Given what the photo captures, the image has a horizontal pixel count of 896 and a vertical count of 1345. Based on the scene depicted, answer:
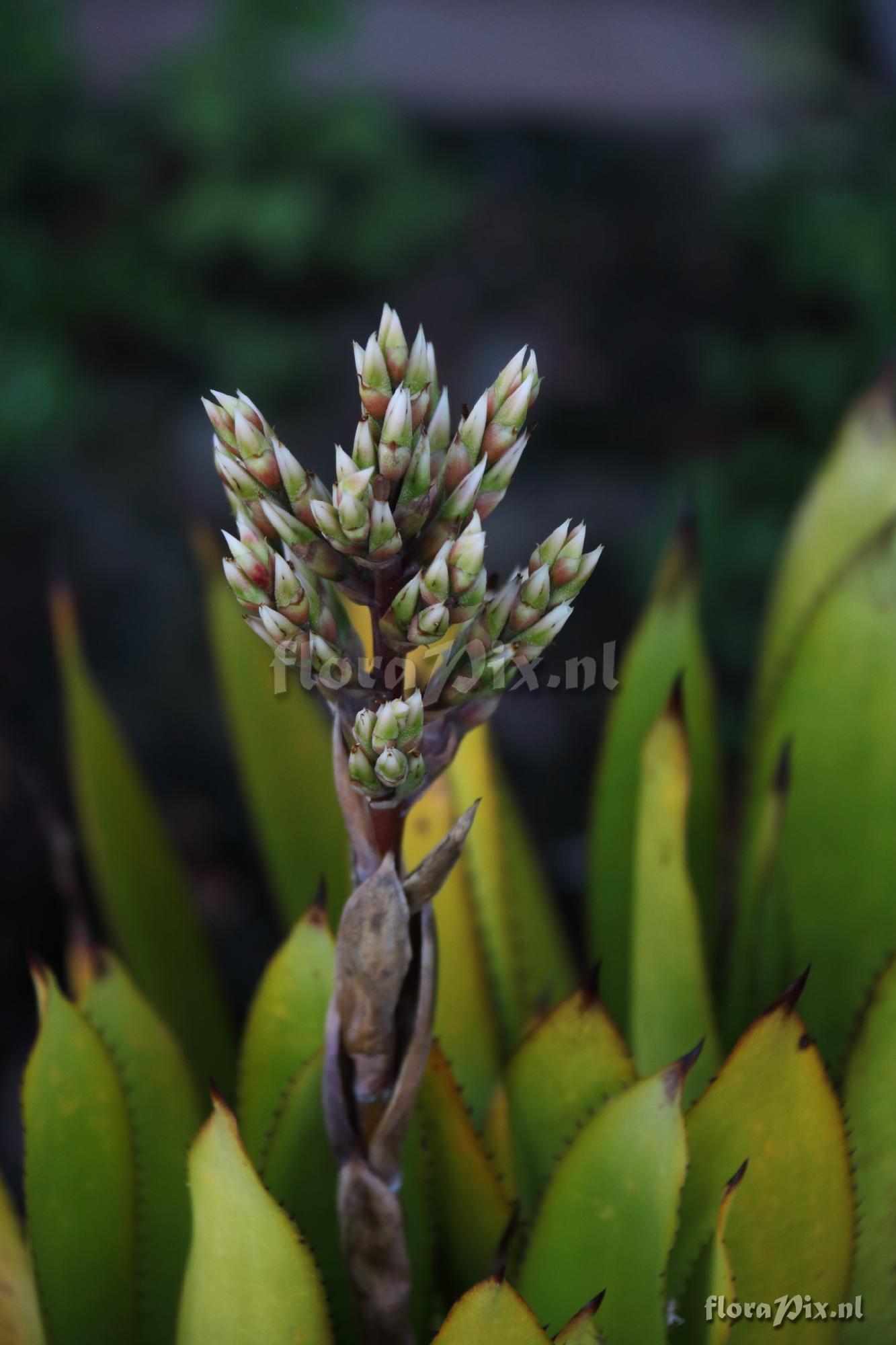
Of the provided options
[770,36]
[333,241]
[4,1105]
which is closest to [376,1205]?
[4,1105]

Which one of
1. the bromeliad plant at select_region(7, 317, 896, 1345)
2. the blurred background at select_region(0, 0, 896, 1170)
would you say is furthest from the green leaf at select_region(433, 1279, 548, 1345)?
the blurred background at select_region(0, 0, 896, 1170)

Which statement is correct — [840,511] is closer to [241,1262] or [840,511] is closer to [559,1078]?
[559,1078]

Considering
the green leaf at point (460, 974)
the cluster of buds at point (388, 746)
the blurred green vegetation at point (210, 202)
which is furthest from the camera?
the blurred green vegetation at point (210, 202)

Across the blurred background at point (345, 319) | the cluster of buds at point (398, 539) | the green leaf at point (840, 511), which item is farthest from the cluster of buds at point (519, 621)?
the blurred background at point (345, 319)

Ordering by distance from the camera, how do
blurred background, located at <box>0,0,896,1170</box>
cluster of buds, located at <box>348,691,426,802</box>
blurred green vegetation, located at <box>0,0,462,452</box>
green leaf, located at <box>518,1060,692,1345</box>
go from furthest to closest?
blurred green vegetation, located at <box>0,0,462,452</box>
blurred background, located at <box>0,0,896,1170</box>
green leaf, located at <box>518,1060,692,1345</box>
cluster of buds, located at <box>348,691,426,802</box>

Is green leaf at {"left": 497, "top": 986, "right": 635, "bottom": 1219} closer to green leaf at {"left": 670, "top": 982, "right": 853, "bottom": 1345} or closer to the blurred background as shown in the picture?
green leaf at {"left": 670, "top": 982, "right": 853, "bottom": 1345}

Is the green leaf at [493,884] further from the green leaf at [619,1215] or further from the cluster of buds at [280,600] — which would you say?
the cluster of buds at [280,600]
